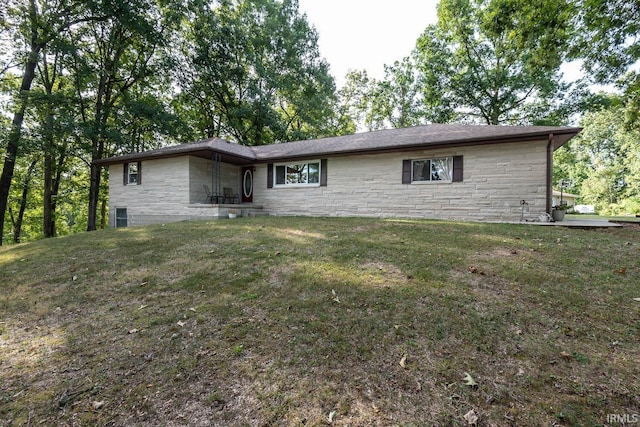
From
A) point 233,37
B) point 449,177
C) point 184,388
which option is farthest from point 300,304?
point 233,37

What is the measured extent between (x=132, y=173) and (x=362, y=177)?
35.2ft

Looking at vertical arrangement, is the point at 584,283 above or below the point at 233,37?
below

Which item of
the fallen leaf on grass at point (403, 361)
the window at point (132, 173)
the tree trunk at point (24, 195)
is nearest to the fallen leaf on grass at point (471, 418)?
the fallen leaf on grass at point (403, 361)

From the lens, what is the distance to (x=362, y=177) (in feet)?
34.6

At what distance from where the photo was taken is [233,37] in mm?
18500

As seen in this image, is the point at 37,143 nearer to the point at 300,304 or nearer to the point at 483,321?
the point at 300,304

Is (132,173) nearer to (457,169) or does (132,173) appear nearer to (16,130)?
(16,130)

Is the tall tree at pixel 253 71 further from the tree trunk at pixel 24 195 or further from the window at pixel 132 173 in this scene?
the tree trunk at pixel 24 195

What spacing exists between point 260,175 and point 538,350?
38.7ft

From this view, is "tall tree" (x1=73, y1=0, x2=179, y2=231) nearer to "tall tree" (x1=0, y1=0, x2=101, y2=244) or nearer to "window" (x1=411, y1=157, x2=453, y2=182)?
"tall tree" (x1=0, y1=0, x2=101, y2=244)

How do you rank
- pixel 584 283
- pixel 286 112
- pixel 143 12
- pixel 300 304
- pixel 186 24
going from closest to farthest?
pixel 300 304, pixel 584 283, pixel 143 12, pixel 186 24, pixel 286 112

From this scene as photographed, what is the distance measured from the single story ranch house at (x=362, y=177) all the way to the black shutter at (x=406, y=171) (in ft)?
0.11

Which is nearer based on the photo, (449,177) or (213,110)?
(449,177)

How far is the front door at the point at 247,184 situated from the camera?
42.4 feet
